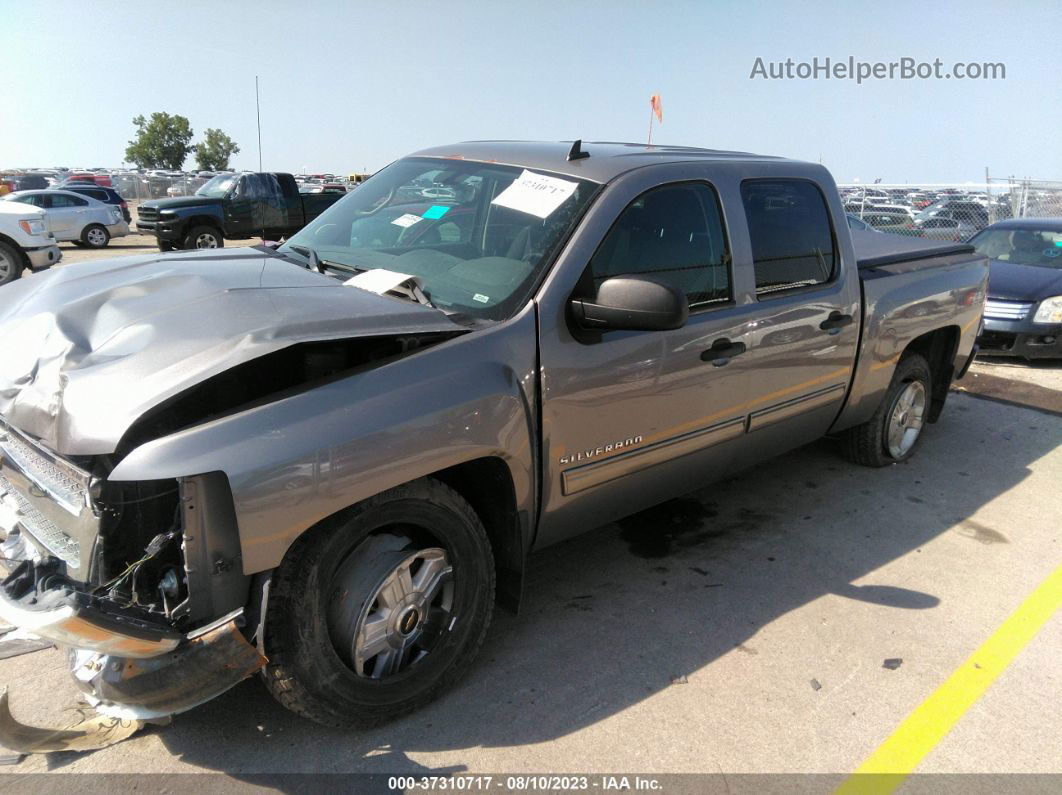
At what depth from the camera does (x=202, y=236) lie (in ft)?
57.0

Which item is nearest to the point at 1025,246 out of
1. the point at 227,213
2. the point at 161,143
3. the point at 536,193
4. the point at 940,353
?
the point at 940,353

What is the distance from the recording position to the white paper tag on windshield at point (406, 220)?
3.48m

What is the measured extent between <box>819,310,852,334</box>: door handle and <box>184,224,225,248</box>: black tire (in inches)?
618

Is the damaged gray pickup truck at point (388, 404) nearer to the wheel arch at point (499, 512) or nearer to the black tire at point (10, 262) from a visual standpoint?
the wheel arch at point (499, 512)

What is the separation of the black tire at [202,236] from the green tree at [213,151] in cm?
7054

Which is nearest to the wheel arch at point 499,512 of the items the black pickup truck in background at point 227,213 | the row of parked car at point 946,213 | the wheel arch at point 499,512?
the wheel arch at point 499,512

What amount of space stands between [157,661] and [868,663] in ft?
8.60

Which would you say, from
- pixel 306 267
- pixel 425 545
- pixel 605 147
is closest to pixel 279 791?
pixel 425 545

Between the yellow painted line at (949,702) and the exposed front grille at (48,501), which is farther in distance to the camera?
the yellow painted line at (949,702)

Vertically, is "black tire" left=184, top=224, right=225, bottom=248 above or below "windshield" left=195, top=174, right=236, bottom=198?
below

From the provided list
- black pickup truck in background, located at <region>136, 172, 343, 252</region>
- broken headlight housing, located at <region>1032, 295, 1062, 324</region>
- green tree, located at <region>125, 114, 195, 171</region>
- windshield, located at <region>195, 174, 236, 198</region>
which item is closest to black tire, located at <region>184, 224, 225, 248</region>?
black pickup truck in background, located at <region>136, 172, 343, 252</region>

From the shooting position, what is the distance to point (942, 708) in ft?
9.61

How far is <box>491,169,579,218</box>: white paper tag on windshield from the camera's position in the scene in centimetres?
315

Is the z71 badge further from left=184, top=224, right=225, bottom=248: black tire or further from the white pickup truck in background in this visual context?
left=184, top=224, right=225, bottom=248: black tire
